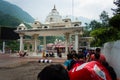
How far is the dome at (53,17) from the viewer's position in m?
45.7

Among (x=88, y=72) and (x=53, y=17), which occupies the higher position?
(x=53, y=17)

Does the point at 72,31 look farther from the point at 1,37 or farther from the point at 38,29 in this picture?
the point at 1,37

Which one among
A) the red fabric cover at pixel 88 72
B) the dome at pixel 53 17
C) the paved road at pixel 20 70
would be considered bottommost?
the paved road at pixel 20 70

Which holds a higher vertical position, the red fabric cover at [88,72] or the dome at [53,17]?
the dome at [53,17]

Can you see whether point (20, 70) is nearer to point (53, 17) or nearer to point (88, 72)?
point (88, 72)

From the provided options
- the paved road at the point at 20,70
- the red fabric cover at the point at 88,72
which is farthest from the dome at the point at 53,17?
the red fabric cover at the point at 88,72

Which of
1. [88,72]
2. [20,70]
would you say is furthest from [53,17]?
[88,72]

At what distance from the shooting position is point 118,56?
8.10 meters

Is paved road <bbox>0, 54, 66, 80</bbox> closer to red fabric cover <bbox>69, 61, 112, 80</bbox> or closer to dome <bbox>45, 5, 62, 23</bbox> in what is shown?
red fabric cover <bbox>69, 61, 112, 80</bbox>

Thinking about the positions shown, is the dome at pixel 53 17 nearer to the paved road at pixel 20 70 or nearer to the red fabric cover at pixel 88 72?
the paved road at pixel 20 70

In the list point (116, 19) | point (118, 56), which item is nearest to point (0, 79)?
point (116, 19)

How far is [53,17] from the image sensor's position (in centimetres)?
4678

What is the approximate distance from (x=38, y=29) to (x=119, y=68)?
3275cm

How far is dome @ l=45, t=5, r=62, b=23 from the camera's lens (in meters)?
45.7
